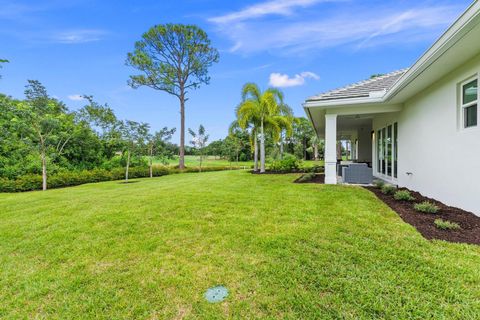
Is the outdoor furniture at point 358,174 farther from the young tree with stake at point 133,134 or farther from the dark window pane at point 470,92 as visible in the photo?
the young tree with stake at point 133,134

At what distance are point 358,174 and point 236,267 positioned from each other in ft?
23.3

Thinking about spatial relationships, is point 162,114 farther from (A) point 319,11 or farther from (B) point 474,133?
(B) point 474,133

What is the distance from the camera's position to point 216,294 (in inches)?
86.7

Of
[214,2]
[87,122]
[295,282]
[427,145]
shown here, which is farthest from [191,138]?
[295,282]

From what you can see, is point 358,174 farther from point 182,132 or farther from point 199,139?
point 182,132

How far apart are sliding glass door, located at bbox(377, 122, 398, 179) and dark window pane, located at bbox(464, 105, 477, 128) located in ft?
12.8

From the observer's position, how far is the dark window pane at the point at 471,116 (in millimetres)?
4273

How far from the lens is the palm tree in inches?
511

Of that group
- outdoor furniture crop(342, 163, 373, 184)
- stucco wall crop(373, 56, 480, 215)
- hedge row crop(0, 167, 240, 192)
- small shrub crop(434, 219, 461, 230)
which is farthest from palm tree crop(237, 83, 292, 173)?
small shrub crop(434, 219, 461, 230)

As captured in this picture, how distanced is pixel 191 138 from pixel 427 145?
58.9 ft

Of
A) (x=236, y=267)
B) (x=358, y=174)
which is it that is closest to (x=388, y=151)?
(x=358, y=174)

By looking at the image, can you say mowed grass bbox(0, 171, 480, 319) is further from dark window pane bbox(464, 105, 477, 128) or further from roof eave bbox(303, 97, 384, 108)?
roof eave bbox(303, 97, 384, 108)

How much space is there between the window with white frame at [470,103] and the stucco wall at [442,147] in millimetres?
118

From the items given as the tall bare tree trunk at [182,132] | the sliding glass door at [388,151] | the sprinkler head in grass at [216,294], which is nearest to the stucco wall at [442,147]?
the sliding glass door at [388,151]
